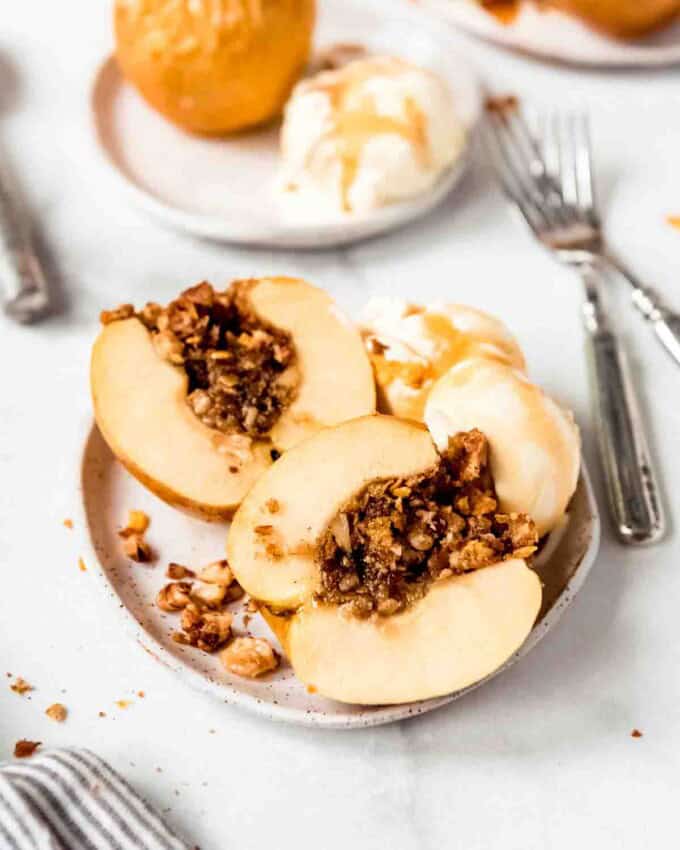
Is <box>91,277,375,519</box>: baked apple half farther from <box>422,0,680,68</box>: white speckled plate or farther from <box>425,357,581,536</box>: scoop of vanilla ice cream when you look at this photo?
<box>422,0,680,68</box>: white speckled plate

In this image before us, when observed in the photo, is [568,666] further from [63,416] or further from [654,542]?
[63,416]

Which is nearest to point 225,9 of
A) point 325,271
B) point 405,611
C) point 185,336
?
point 325,271

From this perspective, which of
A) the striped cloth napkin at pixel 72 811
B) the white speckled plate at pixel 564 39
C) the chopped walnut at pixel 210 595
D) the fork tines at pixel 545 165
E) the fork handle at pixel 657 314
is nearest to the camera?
the striped cloth napkin at pixel 72 811

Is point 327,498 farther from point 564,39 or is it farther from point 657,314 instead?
point 564,39

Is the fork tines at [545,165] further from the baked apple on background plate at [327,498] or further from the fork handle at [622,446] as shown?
the baked apple on background plate at [327,498]

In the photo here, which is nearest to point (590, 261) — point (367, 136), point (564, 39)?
point (367, 136)

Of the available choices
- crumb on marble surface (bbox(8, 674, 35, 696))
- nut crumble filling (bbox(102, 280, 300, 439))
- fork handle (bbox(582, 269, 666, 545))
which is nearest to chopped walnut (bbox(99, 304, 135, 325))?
nut crumble filling (bbox(102, 280, 300, 439))

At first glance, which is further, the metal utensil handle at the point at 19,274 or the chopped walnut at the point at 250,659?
the metal utensil handle at the point at 19,274

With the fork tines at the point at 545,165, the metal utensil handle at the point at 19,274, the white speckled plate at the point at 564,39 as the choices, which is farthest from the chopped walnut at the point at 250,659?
the white speckled plate at the point at 564,39
